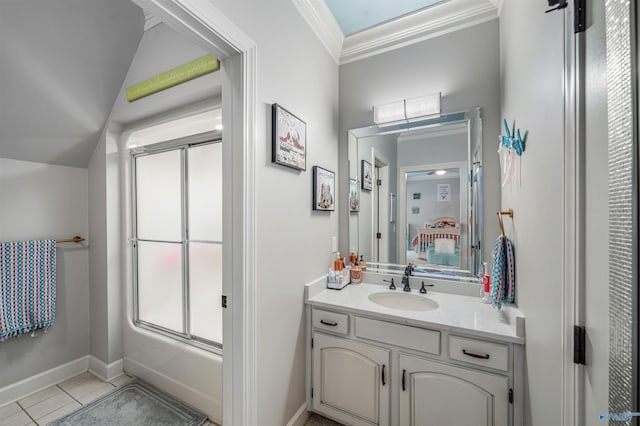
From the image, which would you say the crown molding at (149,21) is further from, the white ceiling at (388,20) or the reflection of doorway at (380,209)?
the reflection of doorway at (380,209)

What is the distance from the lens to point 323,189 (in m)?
1.86

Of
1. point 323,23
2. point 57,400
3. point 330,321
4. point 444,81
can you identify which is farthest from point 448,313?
point 57,400

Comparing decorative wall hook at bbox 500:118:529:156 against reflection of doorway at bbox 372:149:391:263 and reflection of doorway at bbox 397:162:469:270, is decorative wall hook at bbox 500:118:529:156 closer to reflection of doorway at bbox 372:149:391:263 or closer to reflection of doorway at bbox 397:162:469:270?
reflection of doorway at bbox 397:162:469:270

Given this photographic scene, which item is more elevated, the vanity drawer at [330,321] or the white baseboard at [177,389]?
the vanity drawer at [330,321]

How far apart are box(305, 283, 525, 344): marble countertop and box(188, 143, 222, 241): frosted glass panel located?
3.00 feet

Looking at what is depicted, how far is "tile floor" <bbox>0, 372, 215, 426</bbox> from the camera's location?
69.2 inches

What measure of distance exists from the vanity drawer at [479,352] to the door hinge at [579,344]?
57 cm

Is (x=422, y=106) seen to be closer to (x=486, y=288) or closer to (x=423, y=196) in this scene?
(x=423, y=196)

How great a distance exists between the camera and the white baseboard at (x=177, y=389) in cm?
173

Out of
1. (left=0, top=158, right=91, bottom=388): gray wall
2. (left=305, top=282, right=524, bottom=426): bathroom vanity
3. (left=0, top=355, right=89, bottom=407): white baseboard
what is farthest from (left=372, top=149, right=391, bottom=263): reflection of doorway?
(left=0, top=355, right=89, bottom=407): white baseboard

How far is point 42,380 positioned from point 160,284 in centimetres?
113

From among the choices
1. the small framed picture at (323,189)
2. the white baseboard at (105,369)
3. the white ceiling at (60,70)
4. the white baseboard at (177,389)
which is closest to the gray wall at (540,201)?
the small framed picture at (323,189)

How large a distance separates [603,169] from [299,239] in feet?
4.33

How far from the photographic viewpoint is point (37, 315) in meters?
1.98
